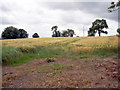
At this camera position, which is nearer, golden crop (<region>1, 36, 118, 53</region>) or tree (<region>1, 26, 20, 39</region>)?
golden crop (<region>1, 36, 118, 53</region>)

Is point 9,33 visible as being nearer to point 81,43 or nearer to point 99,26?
point 99,26

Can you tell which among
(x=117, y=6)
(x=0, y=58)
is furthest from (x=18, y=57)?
(x=117, y=6)

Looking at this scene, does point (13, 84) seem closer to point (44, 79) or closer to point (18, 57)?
point (44, 79)

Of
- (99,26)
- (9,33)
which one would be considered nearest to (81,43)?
(99,26)

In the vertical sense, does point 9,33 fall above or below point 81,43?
above

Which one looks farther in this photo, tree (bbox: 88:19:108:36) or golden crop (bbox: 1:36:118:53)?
tree (bbox: 88:19:108:36)

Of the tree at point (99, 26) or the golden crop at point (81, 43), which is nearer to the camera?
the golden crop at point (81, 43)

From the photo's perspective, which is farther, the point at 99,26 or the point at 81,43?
the point at 99,26

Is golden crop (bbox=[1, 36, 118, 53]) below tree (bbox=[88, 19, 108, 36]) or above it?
below

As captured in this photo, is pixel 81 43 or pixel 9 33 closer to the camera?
pixel 81 43

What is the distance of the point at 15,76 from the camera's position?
612 cm

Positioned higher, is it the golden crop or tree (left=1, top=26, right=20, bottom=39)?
tree (left=1, top=26, right=20, bottom=39)

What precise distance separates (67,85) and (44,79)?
114 centimetres

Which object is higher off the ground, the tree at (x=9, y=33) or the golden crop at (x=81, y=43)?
the tree at (x=9, y=33)
